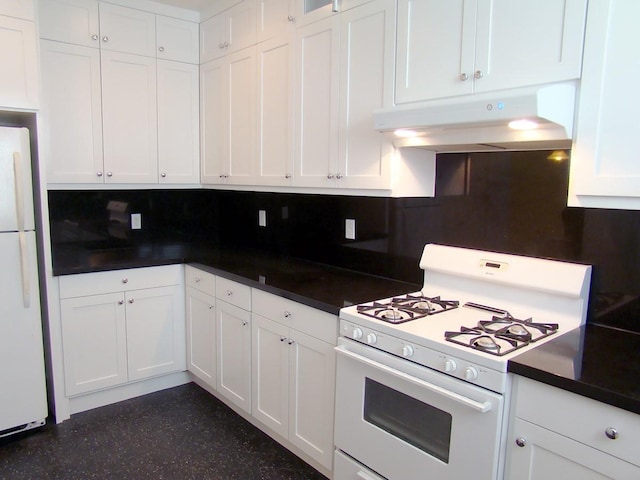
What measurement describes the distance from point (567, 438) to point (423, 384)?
1.47ft

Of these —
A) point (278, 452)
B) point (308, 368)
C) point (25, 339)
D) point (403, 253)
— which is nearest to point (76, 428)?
point (25, 339)

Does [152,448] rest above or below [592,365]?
below

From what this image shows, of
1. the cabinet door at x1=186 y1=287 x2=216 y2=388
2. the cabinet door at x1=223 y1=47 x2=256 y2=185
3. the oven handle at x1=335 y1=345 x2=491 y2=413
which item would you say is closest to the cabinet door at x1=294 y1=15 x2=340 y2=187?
the cabinet door at x1=223 y1=47 x2=256 y2=185

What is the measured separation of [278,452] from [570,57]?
7.40 ft

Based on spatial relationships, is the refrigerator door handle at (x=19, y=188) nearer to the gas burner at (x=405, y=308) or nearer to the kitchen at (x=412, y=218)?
the kitchen at (x=412, y=218)

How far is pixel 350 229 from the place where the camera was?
8.97ft

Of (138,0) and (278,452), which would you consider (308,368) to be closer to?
(278,452)

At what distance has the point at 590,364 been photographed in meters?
1.39

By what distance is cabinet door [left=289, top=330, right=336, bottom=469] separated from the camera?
6.88ft

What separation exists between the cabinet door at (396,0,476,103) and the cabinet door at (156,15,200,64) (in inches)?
74.5

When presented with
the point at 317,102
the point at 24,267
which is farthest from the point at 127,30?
the point at 24,267

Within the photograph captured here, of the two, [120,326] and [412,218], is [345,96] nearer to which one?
[412,218]

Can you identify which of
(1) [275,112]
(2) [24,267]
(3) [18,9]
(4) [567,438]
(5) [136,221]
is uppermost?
(3) [18,9]

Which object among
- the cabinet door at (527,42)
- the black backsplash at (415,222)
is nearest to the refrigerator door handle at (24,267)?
the black backsplash at (415,222)
